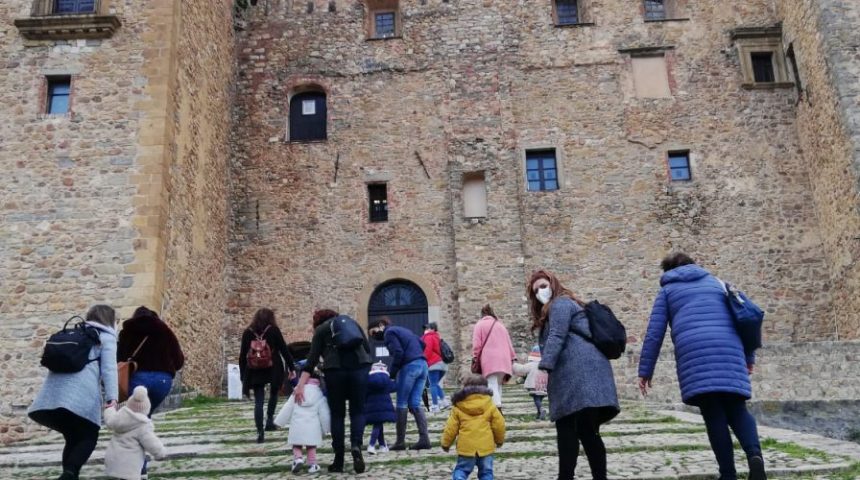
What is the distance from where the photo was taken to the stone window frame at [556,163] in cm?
1591

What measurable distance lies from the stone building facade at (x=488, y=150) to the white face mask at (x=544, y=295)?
867 centimetres

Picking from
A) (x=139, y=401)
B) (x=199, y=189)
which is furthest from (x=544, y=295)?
(x=199, y=189)

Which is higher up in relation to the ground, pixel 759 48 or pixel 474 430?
pixel 759 48

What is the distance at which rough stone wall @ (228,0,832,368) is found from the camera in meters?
15.2

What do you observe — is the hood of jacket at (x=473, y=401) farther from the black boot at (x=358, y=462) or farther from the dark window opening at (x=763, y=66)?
the dark window opening at (x=763, y=66)

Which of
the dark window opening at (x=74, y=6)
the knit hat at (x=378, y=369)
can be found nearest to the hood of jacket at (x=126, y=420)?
the knit hat at (x=378, y=369)

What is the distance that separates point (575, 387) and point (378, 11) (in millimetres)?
14841

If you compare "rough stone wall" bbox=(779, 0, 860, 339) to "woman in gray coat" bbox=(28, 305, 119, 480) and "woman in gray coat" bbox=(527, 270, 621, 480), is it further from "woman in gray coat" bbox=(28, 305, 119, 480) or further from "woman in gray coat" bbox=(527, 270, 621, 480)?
"woman in gray coat" bbox=(28, 305, 119, 480)

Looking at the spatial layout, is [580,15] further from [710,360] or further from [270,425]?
[710,360]

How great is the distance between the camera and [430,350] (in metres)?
9.76

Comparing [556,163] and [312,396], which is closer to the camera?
[312,396]

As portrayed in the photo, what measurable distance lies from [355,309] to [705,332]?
11132 mm

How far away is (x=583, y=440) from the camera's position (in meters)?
4.52

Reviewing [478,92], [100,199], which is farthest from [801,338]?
[100,199]
